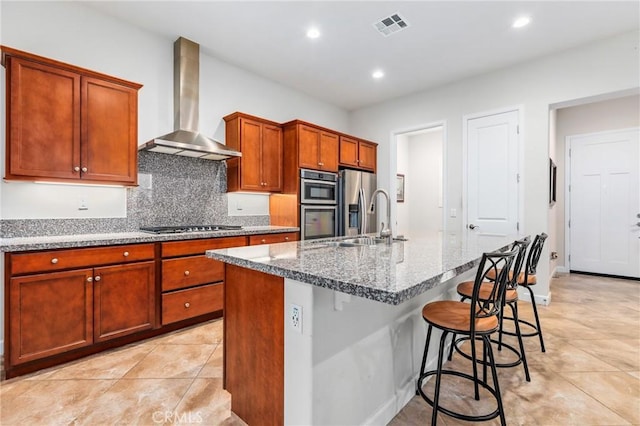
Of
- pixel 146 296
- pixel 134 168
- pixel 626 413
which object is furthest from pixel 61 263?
pixel 626 413

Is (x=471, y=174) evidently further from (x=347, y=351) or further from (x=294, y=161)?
(x=347, y=351)

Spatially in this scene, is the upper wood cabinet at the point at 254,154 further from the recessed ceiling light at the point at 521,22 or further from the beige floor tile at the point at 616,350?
the beige floor tile at the point at 616,350

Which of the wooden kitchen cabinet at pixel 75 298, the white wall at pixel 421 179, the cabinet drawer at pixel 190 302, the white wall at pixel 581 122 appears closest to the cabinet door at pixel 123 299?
the wooden kitchen cabinet at pixel 75 298

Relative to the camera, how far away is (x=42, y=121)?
231cm

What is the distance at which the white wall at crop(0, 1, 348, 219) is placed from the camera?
8.07 feet

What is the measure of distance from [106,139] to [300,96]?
115 inches

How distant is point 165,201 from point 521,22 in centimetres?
399

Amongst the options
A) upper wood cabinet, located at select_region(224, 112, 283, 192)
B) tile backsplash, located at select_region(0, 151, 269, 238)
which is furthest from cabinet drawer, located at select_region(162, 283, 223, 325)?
upper wood cabinet, located at select_region(224, 112, 283, 192)

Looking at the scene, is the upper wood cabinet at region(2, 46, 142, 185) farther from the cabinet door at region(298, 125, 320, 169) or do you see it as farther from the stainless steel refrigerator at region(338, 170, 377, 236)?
the stainless steel refrigerator at region(338, 170, 377, 236)

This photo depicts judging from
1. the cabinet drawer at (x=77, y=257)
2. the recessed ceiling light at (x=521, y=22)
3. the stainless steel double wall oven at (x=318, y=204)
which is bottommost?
the cabinet drawer at (x=77, y=257)

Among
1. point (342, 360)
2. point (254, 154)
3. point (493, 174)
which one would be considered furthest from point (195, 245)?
point (493, 174)

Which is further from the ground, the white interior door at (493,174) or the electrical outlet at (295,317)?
the white interior door at (493,174)

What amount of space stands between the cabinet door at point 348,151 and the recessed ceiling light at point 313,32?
1.64m

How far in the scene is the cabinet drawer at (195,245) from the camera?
270cm
